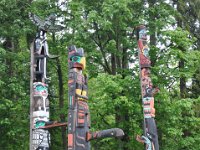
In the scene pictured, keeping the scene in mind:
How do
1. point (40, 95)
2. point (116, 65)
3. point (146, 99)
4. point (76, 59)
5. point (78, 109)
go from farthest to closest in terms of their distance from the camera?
1. point (116, 65)
2. point (146, 99)
3. point (40, 95)
4. point (76, 59)
5. point (78, 109)

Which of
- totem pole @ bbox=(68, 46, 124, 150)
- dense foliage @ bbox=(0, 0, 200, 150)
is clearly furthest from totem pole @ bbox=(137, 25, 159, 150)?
totem pole @ bbox=(68, 46, 124, 150)

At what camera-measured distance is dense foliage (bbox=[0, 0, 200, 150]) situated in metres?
16.0

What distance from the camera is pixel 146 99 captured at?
14055 millimetres

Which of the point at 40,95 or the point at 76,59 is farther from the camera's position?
the point at 40,95

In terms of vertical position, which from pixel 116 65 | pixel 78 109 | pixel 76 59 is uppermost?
pixel 116 65

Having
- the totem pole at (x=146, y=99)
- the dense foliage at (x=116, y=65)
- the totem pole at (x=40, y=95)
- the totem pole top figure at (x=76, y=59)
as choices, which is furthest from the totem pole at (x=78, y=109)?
the dense foliage at (x=116, y=65)

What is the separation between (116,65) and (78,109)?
10068 millimetres

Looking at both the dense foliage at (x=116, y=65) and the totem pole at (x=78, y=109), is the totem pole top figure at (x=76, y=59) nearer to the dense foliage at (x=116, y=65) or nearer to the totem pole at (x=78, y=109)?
the totem pole at (x=78, y=109)

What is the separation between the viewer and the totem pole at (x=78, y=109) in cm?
893

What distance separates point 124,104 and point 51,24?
4222mm

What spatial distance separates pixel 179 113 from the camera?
51.7 ft

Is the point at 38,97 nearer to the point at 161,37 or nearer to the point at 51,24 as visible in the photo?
the point at 51,24

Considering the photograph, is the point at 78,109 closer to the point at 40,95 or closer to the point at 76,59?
the point at 76,59

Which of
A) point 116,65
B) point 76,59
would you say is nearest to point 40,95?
point 76,59
